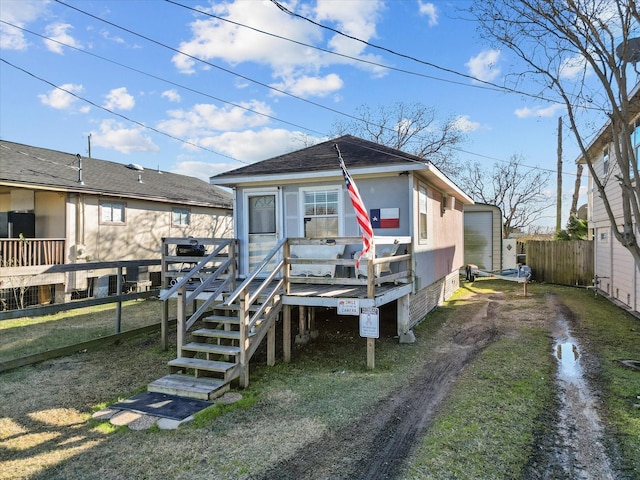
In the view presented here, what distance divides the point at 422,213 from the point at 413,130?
20.1 metres

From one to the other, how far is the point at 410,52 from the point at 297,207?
4.04 m

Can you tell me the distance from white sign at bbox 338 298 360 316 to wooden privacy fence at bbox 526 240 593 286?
13636 mm

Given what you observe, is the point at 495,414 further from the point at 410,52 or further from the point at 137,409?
the point at 410,52

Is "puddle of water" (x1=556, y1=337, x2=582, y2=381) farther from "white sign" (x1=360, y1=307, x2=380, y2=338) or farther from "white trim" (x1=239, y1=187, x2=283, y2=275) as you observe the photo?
"white trim" (x1=239, y1=187, x2=283, y2=275)

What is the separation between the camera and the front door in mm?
9148

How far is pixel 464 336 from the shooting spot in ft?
27.7

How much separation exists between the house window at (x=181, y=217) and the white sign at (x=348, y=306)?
41.8ft

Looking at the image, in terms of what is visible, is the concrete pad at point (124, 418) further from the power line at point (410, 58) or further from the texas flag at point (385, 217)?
the power line at point (410, 58)

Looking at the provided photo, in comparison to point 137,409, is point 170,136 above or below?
above

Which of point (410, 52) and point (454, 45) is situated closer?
point (410, 52)

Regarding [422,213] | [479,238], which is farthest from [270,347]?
[479,238]

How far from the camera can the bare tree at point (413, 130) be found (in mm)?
27664

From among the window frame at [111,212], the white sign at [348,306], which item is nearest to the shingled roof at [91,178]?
the window frame at [111,212]

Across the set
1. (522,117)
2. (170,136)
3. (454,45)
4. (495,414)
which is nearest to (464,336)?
(495,414)
